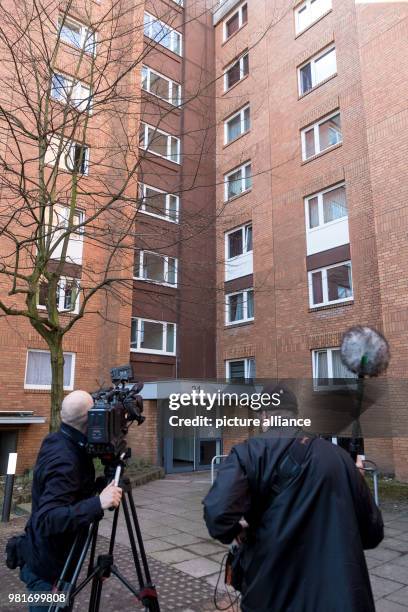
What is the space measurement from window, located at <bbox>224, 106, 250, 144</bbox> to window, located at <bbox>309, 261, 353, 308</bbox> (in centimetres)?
828

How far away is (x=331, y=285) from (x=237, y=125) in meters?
10.1

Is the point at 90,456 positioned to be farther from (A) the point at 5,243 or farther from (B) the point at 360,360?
(A) the point at 5,243

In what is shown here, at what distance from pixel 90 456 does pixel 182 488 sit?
345 inches

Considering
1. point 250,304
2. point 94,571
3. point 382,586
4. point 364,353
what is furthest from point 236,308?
point 94,571

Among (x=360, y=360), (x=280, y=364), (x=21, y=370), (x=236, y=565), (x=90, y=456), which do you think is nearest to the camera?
(x=236, y=565)

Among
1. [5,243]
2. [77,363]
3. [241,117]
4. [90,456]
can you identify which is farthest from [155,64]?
[90,456]

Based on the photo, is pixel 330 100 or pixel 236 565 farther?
pixel 330 100

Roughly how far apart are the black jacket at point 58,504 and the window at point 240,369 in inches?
605

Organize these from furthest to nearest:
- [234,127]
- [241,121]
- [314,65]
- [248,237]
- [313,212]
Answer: [234,127]
[241,121]
[248,237]
[314,65]
[313,212]

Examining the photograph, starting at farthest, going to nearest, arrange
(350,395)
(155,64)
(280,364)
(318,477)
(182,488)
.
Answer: (155,64) → (280,364) → (182,488) → (350,395) → (318,477)

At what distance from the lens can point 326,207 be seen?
54.9 feet

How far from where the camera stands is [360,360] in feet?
21.2

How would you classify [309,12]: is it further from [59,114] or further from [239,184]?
[59,114]

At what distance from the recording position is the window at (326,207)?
1617cm
